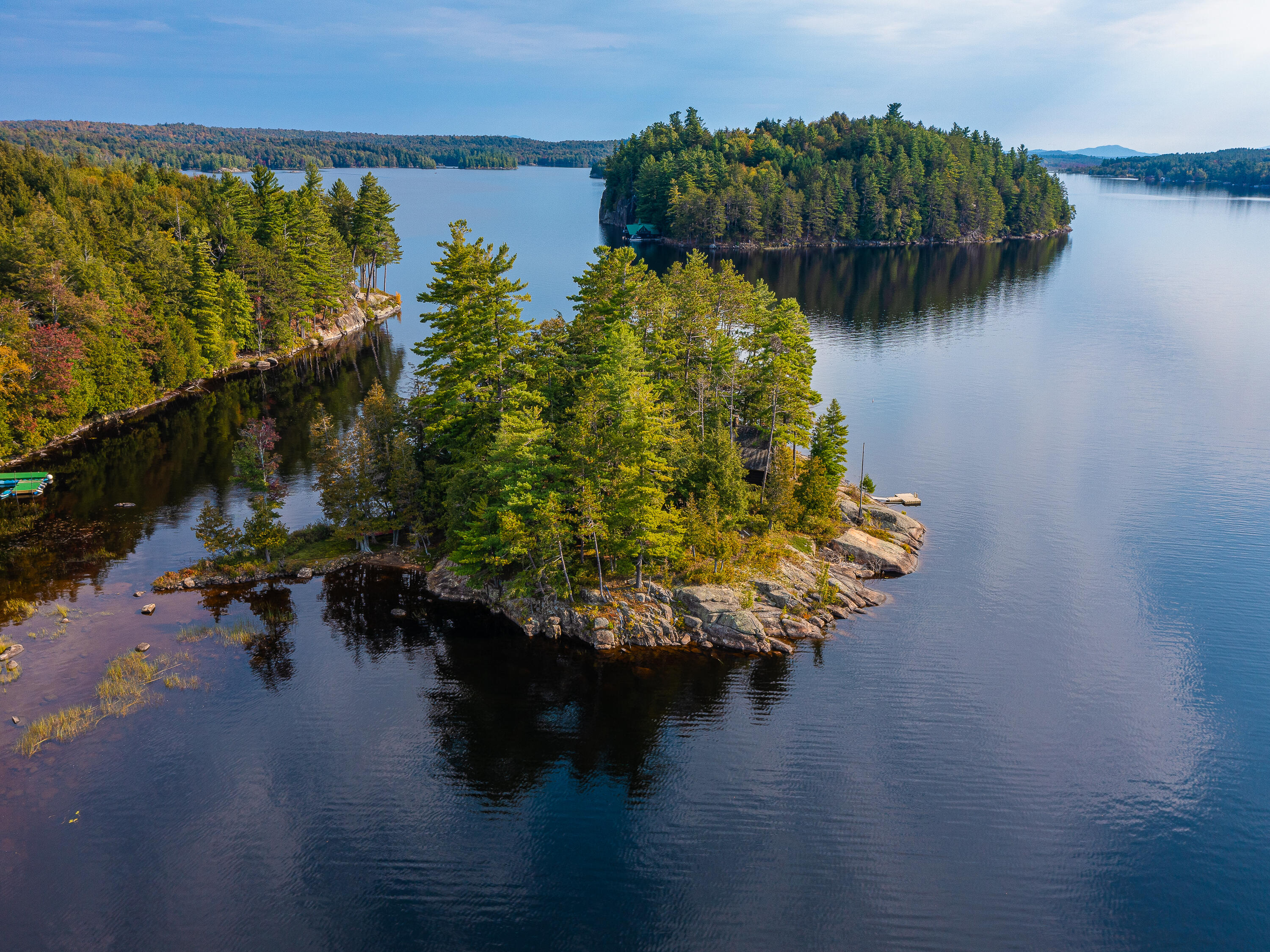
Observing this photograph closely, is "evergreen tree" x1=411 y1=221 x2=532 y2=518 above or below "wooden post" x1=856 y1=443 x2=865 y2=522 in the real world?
above

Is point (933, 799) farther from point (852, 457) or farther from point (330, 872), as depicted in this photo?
point (852, 457)

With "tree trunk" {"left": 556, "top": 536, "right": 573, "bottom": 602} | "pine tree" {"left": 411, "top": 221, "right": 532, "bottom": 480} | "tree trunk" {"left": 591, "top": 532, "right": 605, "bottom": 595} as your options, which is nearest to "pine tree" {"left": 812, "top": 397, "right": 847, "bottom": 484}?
"tree trunk" {"left": 591, "top": 532, "right": 605, "bottom": 595}

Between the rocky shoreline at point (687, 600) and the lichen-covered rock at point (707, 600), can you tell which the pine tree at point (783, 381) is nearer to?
the rocky shoreline at point (687, 600)

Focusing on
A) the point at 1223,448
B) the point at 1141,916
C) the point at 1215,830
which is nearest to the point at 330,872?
the point at 1141,916

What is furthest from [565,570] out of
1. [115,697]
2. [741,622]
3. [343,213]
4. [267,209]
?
[343,213]

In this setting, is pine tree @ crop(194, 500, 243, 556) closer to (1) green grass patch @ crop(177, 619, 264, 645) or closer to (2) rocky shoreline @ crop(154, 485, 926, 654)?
(2) rocky shoreline @ crop(154, 485, 926, 654)

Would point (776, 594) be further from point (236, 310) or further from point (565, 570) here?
→ point (236, 310)

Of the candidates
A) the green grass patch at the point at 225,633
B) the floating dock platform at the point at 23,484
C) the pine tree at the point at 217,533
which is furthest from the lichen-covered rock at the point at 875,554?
the floating dock platform at the point at 23,484
